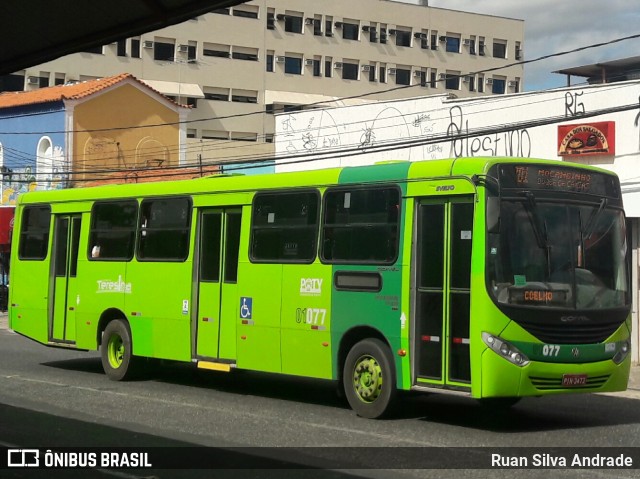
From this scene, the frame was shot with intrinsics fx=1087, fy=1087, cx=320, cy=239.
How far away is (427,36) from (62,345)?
220ft

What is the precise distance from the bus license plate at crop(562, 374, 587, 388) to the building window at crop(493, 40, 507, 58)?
76.0 m

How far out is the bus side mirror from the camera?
40.9ft

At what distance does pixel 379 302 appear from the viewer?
13602mm

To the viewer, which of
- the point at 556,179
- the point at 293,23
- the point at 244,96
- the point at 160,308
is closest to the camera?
the point at 556,179

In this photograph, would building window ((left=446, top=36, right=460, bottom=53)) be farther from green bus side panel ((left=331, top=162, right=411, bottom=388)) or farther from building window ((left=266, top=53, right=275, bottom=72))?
green bus side panel ((left=331, top=162, right=411, bottom=388))

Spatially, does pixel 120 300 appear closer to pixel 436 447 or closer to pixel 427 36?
pixel 436 447

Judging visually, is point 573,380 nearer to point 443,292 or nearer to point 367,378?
point 443,292

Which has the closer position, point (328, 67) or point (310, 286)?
point (310, 286)

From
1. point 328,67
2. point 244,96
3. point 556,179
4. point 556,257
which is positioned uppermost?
point 328,67

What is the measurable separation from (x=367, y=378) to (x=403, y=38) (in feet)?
231

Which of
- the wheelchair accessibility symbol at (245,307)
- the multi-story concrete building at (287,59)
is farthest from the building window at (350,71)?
the wheelchair accessibility symbol at (245,307)

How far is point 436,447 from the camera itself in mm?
11336

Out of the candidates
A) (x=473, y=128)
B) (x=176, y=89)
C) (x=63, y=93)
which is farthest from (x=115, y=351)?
(x=176, y=89)

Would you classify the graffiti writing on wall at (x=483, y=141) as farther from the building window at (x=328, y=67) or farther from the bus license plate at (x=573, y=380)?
the building window at (x=328, y=67)
